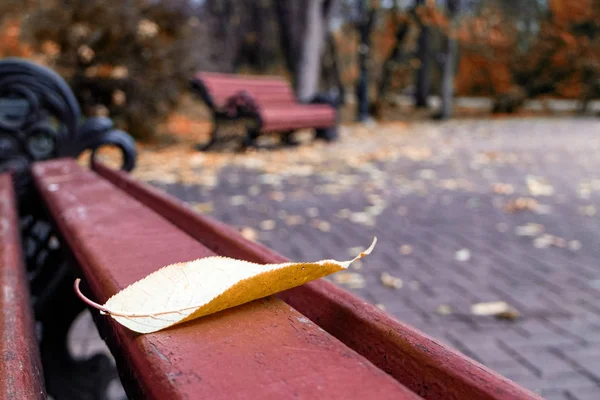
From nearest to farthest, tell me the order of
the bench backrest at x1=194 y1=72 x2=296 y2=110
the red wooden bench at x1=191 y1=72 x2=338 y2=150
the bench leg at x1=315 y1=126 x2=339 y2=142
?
the red wooden bench at x1=191 y1=72 x2=338 y2=150
the bench backrest at x1=194 y1=72 x2=296 y2=110
the bench leg at x1=315 y1=126 x2=339 y2=142

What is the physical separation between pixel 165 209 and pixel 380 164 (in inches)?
263

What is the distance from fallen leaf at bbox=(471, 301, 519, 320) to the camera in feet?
9.09

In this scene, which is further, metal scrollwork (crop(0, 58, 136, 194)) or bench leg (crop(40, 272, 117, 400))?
metal scrollwork (crop(0, 58, 136, 194))

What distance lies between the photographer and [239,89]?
987 centimetres

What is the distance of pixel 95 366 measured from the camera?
2.03 m

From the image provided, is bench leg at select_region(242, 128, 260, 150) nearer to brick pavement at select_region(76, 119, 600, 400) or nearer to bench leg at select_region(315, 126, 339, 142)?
brick pavement at select_region(76, 119, 600, 400)

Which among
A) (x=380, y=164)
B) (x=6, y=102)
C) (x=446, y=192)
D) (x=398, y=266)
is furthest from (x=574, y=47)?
(x=6, y=102)

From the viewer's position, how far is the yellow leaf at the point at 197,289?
2.11 feet

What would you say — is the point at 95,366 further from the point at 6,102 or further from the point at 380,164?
the point at 380,164

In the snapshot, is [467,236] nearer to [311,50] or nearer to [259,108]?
[259,108]

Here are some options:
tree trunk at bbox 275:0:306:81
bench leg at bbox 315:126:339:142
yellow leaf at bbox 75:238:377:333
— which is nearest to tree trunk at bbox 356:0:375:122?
tree trunk at bbox 275:0:306:81

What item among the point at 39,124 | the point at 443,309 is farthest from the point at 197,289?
the point at 443,309

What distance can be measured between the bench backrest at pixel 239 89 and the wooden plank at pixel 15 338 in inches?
311

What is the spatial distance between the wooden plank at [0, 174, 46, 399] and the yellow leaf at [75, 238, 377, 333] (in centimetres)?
10
